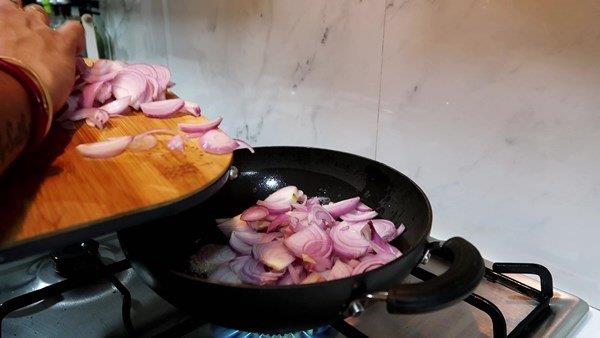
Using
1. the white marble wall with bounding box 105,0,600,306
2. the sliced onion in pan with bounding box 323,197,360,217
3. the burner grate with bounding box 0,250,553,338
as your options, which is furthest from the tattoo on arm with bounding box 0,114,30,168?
the white marble wall with bounding box 105,0,600,306

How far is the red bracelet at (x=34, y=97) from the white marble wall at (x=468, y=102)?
1.67 feet

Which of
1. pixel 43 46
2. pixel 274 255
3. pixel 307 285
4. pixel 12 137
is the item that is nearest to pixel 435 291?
pixel 307 285

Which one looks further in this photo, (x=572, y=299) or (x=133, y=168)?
(x=572, y=299)

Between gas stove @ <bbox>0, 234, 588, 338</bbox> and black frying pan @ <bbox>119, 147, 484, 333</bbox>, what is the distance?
8 cm

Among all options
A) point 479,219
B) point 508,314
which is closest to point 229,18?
point 479,219

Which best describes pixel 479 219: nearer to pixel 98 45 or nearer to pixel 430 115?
pixel 430 115

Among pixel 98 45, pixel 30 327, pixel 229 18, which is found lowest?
pixel 30 327

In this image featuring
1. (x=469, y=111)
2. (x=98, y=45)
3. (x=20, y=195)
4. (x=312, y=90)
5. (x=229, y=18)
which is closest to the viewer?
(x=20, y=195)

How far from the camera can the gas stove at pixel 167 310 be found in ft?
1.86

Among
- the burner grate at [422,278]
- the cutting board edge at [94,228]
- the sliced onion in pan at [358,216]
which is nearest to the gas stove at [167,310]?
the burner grate at [422,278]

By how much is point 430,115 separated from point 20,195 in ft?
1.81

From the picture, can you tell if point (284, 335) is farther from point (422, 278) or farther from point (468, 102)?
point (468, 102)

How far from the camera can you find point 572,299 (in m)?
0.63

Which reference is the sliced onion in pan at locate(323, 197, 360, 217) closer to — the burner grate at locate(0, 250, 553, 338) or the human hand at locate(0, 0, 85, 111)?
the burner grate at locate(0, 250, 553, 338)
